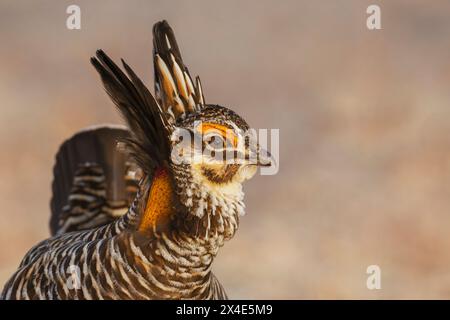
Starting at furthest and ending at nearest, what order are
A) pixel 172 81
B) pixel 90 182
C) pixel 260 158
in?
pixel 90 182 → pixel 172 81 → pixel 260 158

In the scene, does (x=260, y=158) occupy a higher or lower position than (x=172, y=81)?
lower

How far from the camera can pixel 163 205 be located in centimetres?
121

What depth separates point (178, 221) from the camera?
1.20m

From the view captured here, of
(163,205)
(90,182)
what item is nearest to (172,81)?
(163,205)

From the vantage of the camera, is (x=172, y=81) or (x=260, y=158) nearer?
(x=260, y=158)

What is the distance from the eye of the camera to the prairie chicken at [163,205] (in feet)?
3.84

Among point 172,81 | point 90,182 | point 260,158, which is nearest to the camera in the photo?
point 260,158

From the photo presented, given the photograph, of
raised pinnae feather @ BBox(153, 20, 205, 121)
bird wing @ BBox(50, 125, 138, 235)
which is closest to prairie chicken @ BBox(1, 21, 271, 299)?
raised pinnae feather @ BBox(153, 20, 205, 121)

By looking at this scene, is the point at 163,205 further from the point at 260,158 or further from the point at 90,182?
the point at 90,182

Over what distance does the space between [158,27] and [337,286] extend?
1080 mm

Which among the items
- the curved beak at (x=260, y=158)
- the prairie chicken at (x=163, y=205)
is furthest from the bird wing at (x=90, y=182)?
the curved beak at (x=260, y=158)

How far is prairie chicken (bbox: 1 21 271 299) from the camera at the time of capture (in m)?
1.17

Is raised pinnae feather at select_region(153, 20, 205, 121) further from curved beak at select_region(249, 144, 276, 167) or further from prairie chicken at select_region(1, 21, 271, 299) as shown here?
curved beak at select_region(249, 144, 276, 167)

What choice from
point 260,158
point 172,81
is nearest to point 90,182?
point 172,81
